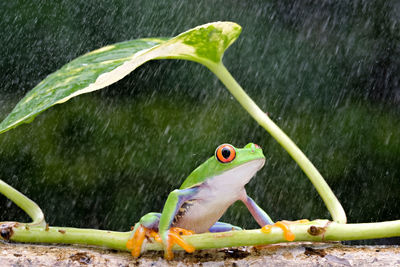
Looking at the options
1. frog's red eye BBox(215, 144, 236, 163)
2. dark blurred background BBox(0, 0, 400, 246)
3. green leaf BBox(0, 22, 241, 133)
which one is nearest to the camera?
green leaf BBox(0, 22, 241, 133)

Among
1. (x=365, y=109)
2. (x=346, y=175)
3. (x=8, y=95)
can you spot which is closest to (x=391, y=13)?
(x=365, y=109)

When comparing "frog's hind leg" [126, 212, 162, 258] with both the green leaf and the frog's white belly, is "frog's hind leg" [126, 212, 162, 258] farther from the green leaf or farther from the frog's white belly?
the green leaf

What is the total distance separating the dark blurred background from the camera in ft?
7.18

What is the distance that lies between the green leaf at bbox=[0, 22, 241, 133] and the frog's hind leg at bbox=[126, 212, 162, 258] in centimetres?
21

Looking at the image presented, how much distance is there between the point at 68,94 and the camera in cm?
66

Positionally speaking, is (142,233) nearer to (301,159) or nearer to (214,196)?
(214,196)

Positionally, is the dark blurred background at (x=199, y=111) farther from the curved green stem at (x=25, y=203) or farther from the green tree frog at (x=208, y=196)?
the curved green stem at (x=25, y=203)

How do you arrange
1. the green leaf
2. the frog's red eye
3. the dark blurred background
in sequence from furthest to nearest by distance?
the dark blurred background → the frog's red eye → the green leaf

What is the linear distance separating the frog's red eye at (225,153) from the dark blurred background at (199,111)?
1.32 metres

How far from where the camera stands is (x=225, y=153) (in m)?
0.78

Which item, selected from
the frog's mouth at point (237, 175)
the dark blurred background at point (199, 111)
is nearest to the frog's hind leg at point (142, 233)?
the frog's mouth at point (237, 175)

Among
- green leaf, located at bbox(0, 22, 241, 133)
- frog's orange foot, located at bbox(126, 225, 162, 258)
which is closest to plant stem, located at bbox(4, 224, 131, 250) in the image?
frog's orange foot, located at bbox(126, 225, 162, 258)

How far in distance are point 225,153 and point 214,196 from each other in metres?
0.09

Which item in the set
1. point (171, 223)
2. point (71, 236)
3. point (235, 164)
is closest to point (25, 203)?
point (71, 236)
